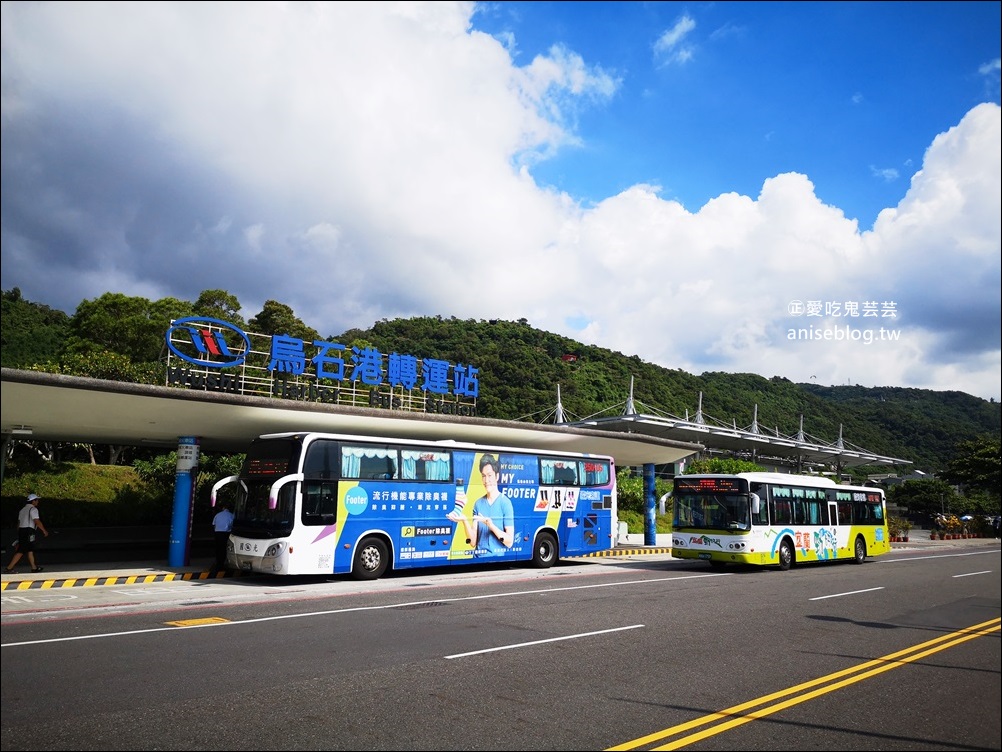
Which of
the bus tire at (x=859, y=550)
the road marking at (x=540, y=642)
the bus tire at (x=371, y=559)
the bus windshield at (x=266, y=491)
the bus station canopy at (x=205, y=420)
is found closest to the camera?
the road marking at (x=540, y=642)

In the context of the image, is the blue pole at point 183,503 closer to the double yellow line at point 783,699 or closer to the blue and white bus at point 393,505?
the blue and white bus at point 393,505

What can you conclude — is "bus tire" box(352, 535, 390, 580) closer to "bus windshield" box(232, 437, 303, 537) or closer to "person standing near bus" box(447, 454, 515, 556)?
"bus windshield" box(232, 437, 303, 537)

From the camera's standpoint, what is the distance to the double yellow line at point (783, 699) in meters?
5.18

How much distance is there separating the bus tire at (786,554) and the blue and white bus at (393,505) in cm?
547

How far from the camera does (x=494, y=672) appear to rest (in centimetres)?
694

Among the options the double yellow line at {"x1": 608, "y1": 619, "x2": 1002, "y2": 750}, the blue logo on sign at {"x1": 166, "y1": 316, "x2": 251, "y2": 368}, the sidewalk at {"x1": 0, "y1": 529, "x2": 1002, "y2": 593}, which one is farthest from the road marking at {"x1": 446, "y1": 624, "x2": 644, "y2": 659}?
the blue logo on sign at {"x1": 166, "y1": 316, "x2": 251, "y2": 368}

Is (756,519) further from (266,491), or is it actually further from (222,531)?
(222,531)

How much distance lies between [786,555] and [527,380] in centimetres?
5469

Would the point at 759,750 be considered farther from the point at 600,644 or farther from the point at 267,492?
the point at 267,492

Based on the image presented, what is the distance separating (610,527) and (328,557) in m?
9.54

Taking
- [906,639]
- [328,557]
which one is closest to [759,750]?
[906,639]

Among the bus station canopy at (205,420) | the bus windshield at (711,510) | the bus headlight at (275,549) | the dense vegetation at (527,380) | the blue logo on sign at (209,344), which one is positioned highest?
the dense vegetation at (527,380)

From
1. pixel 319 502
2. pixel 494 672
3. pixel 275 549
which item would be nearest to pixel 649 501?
pixel 319 502

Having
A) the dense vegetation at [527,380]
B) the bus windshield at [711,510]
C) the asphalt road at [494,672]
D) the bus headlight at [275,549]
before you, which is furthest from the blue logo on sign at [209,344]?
the bus windshield at [711,510]
